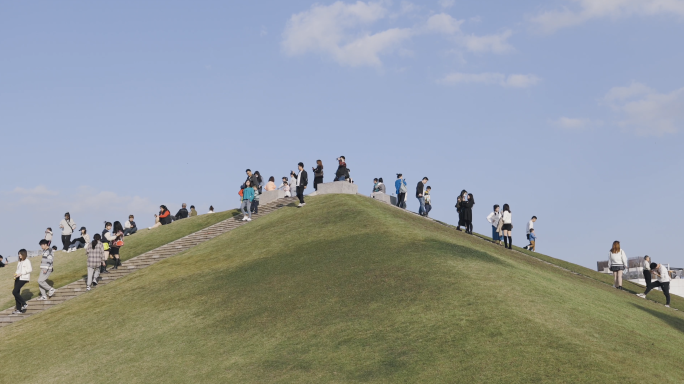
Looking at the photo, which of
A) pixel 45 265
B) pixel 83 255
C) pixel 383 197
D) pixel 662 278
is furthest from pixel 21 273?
pixel 662 278

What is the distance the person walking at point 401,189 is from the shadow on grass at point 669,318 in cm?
1867

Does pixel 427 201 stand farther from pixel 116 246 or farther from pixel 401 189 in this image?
pixel 116 246

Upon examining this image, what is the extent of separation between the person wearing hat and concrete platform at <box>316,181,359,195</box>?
53.0ft

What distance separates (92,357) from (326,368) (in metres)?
8.91

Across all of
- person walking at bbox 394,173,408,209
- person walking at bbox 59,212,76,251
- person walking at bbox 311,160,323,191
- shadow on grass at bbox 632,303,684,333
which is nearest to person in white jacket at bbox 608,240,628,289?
A: shadow on grass at bbox 632,303,684,333

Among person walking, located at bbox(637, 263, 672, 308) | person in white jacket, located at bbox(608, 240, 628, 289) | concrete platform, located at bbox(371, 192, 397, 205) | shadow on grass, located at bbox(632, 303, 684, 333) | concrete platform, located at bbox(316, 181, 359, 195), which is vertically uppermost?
concrete platform, located at bbox(316, 181, 359, 195)

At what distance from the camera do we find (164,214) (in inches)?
1697

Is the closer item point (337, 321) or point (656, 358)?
point (656, 358)

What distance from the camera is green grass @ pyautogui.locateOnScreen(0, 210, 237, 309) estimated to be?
1221 inches

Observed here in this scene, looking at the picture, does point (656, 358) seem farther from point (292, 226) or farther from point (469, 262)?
point (292, 226)

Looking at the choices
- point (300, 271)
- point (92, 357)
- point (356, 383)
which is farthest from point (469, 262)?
point (92, 357)

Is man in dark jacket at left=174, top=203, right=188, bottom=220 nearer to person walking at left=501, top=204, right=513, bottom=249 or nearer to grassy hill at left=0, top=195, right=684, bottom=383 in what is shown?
grassy hill at left=0, top=195, right=684, bottom=383

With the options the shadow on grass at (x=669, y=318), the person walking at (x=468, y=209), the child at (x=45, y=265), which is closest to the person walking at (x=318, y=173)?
the person walking at (x=468, y=209)

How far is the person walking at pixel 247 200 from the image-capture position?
116ft
